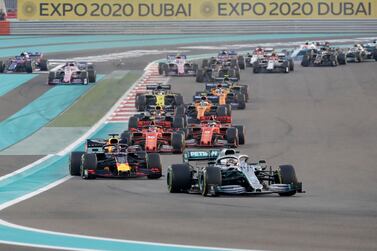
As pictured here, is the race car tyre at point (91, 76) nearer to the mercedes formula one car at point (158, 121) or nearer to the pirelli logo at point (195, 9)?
the mercedes formula one car at point (158, 121)

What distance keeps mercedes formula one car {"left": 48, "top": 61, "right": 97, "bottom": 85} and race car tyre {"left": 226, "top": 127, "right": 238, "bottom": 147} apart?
2219cm

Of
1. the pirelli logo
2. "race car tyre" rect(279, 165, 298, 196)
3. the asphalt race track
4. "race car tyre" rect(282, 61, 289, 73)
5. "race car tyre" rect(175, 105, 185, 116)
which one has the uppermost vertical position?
the pirelli logo

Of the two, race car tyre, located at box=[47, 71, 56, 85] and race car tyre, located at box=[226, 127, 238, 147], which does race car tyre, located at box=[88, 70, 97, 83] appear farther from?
race car tyre, located at box=[226, 127, 238, 147]

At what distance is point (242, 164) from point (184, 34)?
203 feet

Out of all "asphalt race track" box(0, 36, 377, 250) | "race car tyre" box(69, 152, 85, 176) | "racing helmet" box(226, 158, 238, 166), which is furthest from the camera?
"race car tyre" box(69, 152, 85, 176)

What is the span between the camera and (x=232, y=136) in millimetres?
35062

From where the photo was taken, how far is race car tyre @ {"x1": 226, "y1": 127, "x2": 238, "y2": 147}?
1380 inches

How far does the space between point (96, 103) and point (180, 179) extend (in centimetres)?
2477

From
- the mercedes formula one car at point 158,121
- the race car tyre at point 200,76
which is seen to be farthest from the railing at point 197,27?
the mercedes formula one car at point 158,121

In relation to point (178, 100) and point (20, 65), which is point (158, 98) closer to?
point (178, 100)

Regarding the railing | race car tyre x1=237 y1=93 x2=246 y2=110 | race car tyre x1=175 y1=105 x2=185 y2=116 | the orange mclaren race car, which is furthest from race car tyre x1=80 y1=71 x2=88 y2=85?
the railing

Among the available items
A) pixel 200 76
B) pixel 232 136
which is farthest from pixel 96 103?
pixel 232 136

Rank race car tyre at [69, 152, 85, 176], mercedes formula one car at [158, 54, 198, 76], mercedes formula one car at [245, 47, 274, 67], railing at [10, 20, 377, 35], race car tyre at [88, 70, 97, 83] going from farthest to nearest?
railing at [10, 20, 377, 35]
mercedes formula one car at [245, 47, 274, 67]
mercedes formula one car at [158, 54, 198, 76]
race car tyre at [88, 70, 97, 83]
race car tyre at [69, 152, 85, 176]

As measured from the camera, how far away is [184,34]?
86.7m
